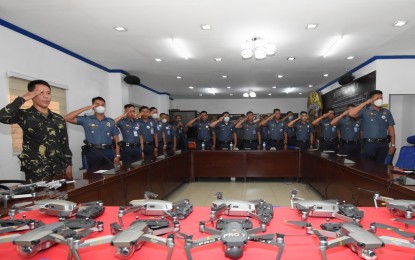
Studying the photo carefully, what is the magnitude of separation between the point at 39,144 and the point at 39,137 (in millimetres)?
72

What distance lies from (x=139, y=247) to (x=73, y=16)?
3.68 m

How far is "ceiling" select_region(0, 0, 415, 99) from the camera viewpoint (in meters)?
3.18

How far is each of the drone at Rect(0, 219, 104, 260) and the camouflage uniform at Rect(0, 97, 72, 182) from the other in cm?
172

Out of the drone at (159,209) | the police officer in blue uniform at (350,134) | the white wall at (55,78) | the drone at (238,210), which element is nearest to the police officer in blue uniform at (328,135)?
the police officer in blue uniform at (350,134)

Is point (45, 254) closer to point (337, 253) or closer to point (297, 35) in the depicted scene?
point (337, 253)

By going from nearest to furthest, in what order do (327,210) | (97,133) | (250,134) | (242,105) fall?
(327,210), (97,133), (250,134), (242,105)

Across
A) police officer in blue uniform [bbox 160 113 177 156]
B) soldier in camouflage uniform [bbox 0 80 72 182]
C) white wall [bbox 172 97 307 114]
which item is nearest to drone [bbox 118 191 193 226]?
soldier in camouflage uniform [bbox 0 80 72 182]

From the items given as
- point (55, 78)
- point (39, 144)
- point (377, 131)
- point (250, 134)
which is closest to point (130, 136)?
→ point (55, 78)

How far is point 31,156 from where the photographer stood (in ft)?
7.93

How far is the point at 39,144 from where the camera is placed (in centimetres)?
245

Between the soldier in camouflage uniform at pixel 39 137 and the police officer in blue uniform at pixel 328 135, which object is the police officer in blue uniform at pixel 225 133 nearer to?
the police officer in blue uniform at pixel 328 135

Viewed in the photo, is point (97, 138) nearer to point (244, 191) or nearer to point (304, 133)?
point (244, 191)

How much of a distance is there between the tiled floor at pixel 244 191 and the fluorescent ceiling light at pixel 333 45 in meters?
2.90

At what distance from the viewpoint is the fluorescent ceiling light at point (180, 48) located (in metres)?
4.57
